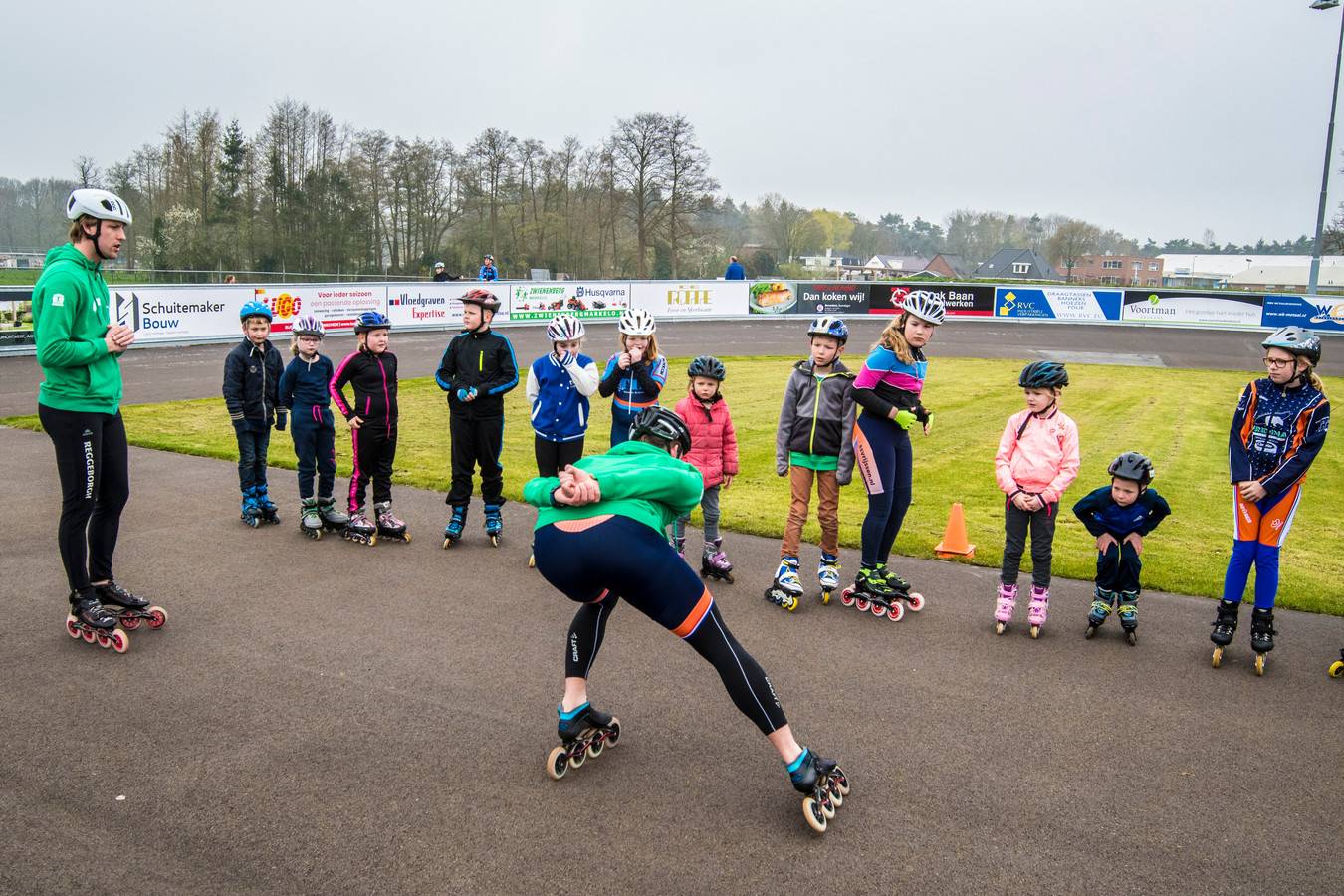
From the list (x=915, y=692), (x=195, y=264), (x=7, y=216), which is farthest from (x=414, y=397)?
(x=7, y=216)

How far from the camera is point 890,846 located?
147 inches

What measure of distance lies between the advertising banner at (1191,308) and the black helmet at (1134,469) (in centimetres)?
3731

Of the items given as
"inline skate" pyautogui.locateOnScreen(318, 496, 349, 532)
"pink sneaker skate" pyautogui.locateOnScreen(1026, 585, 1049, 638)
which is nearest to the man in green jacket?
"inline skate" pyautogui.locateOnScreen(318, 496, 349, 532)

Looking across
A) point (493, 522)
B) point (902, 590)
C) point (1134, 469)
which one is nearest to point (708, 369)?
point (902, 590)

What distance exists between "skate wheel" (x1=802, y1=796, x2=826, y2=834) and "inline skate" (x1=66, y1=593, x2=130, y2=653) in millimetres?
4445

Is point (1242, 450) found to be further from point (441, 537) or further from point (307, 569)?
point (307, 569)

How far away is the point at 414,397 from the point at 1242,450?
48.8 feet

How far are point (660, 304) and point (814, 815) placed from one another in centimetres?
3534

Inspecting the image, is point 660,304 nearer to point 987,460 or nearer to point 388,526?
point 987,460

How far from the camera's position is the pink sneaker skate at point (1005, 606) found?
20.3 feet

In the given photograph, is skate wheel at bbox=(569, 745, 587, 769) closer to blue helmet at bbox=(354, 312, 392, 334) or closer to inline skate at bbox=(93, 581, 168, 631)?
inline skate at bbox=(93, 581, 168, 631)

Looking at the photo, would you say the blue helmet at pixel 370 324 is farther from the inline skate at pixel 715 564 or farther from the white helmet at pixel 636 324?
the inline skate at pixel 715 564

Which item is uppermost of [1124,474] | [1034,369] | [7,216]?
[7,216]

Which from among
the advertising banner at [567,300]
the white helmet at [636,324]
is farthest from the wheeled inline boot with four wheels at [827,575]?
the advertising banner at [567,300]
